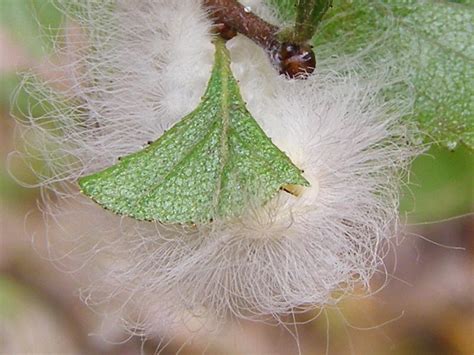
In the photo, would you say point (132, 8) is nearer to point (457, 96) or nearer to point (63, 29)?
point (63, 29)

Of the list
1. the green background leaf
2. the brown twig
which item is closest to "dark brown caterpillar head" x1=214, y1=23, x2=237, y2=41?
the brown twig

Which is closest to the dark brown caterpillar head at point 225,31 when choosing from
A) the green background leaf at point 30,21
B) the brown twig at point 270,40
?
the brown twig at point 270,40

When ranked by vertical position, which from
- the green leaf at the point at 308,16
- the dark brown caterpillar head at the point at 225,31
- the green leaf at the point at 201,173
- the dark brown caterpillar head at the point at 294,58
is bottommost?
the green leaf at the point at 201,173

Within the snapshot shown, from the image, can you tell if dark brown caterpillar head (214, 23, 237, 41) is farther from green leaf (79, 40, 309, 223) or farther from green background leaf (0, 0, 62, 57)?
green background leaf (0, 0, 62, 57)

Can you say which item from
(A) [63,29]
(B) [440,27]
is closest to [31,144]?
(A) [63,29]

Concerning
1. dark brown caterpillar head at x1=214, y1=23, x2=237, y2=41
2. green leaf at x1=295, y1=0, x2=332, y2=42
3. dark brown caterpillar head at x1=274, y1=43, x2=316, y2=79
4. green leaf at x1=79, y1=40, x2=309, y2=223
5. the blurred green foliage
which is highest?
green leaf at x1=295, y1=0, x2=332, y2=42

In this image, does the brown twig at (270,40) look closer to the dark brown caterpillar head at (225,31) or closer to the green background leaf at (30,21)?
the dark brown caterpillar head at (225,31)

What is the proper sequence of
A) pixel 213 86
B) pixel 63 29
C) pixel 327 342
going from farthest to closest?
pixel 327 342
pixel 63 29
pixel 213 86
